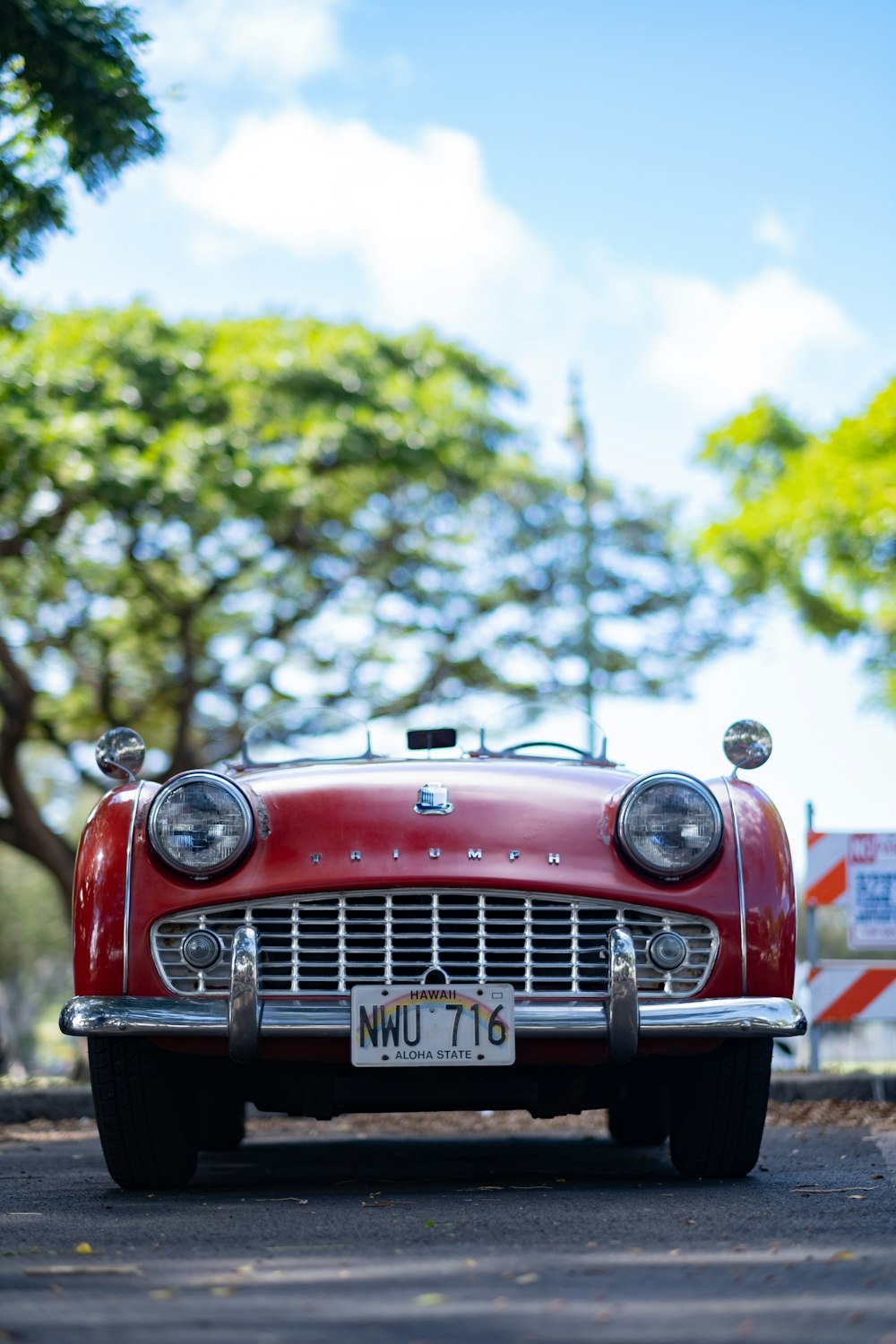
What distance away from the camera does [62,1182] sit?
16.6ft

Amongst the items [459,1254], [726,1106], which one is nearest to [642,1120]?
[726,1106]

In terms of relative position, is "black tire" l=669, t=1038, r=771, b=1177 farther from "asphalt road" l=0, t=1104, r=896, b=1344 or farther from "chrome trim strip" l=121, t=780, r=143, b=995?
"chrome trim strip" l=121, t=780, r=143, b=995

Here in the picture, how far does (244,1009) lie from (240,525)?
14.1m

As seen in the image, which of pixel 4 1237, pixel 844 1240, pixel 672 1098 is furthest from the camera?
pixel 672 1098

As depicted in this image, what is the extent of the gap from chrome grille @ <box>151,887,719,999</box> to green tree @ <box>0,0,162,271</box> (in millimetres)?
4747

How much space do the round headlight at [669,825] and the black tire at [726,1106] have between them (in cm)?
55

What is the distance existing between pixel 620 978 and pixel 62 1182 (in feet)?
6.37

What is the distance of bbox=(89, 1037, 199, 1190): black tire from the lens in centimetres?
450

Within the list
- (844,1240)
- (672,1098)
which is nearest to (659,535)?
(672,1098)

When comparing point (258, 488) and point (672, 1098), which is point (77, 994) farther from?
point (258, 488)

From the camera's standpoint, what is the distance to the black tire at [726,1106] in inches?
180

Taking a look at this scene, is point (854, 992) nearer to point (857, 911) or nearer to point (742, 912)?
point (857, 911)

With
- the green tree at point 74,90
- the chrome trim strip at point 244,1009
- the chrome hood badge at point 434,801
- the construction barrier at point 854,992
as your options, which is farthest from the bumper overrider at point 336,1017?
the green tree at point 74,90

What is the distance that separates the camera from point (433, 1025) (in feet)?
13.9
